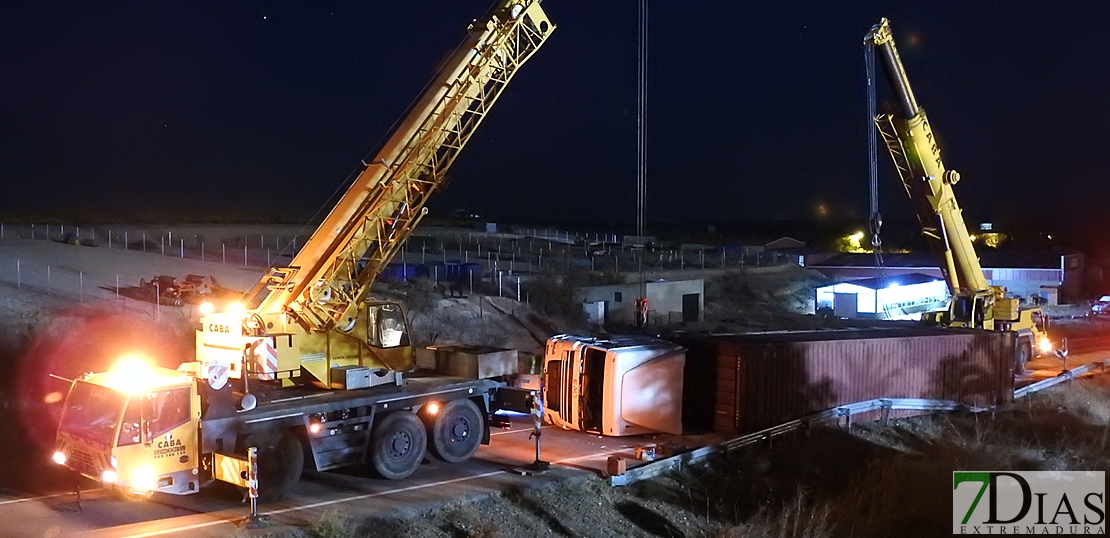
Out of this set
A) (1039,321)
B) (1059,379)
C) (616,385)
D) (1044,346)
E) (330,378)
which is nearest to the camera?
(330,378)

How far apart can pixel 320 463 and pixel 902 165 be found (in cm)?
2160

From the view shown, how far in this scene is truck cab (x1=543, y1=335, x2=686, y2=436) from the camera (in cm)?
1742

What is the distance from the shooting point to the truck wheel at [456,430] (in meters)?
15.1

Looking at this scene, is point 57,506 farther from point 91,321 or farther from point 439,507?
point 91,321

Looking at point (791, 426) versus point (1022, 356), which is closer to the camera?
point (791, 426)

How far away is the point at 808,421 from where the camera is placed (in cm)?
1828

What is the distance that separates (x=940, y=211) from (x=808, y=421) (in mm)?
13108

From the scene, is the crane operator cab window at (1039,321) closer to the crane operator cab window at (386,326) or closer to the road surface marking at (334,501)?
the road surface marking at (334,501)

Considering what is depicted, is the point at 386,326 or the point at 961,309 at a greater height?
the point at 386,326

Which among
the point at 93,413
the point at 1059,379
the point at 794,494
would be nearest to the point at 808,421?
the point at 794,494

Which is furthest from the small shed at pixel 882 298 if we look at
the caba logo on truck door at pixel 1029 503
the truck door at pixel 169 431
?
the truck door at pixel 169 431

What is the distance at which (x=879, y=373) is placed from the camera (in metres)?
20.4

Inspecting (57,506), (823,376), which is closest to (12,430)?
(57,506)

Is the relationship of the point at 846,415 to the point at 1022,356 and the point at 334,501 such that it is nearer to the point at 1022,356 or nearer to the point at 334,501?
the point at 334,501
